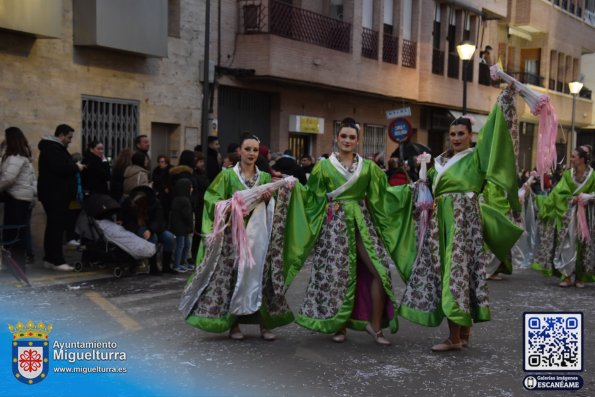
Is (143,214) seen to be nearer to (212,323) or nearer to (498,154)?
(212,323)

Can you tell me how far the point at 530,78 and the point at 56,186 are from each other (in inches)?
1122

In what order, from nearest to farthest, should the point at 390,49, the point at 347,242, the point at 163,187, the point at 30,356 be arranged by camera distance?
the point at 30,356
the point at 347,242
the point at 163,187
the point at 390,49

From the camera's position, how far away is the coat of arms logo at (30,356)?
4.97m

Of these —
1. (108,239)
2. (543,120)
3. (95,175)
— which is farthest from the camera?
(95,175)

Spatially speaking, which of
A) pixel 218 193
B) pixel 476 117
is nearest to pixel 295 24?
pixel 476 117

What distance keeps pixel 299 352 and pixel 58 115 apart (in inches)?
348

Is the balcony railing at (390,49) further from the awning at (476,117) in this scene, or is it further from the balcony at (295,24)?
the awning at (476,117)

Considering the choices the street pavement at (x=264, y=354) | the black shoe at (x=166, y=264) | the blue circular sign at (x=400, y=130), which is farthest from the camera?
the blue circular sign at (x=400, y=130)

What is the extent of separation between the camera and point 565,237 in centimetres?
1109

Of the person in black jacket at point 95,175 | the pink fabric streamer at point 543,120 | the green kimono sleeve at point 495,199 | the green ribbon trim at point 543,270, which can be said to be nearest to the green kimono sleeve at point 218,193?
the pink fabric streamer at point 543,120

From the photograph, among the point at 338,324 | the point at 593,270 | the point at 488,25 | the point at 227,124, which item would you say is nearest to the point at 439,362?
the point at 338,324

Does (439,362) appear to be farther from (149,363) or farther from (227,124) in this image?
(227,124)

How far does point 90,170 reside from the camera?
35.0ft

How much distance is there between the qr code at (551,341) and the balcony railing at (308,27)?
1396 centimetres
